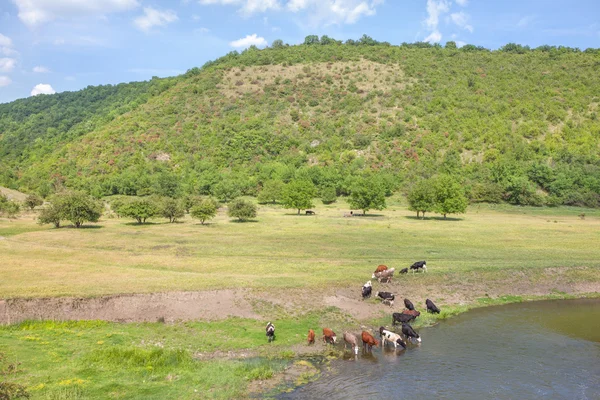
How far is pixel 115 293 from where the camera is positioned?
25609mm

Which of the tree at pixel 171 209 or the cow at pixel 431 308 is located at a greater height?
Result: the tree at pixel 171 209

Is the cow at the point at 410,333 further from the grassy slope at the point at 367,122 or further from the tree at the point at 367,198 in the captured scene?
the grassy slope at the point at 367,122

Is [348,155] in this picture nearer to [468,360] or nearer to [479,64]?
[479,64]

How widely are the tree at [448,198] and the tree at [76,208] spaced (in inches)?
2011

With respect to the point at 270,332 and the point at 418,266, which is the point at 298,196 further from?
the point at 270,332

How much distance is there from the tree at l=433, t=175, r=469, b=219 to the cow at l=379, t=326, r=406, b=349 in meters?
52.8

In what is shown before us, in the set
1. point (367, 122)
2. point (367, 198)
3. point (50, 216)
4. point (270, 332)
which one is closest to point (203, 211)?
A: point (50, 216)

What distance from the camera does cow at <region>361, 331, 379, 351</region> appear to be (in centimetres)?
2108

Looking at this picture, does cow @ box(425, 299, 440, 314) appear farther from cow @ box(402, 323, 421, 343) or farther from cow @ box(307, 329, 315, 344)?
cow @ box(307, 329, 315, 344)

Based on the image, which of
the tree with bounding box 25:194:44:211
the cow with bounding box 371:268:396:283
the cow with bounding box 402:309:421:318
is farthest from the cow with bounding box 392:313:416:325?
the tree with bounding box 25:194:44:211

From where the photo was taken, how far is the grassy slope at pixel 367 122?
412 feet

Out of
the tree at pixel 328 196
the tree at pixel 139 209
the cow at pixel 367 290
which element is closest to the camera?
the cow at pixel 367 290

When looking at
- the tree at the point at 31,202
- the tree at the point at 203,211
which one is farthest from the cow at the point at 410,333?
the tree at the point at 31,202

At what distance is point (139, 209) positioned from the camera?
63.4 meters
